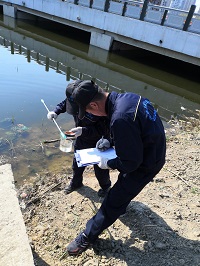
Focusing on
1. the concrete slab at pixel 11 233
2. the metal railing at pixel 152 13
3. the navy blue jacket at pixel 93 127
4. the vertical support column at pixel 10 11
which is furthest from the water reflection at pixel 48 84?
the vertical support column at pixel 10 11

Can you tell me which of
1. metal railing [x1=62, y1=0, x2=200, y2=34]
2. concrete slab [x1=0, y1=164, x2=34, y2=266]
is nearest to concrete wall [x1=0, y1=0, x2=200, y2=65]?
metal railing [x1=62, y1=0, x2=200, y2=34]

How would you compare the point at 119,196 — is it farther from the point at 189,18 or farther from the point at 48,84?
the point at 189,18

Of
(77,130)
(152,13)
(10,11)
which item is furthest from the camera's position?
(10,11)

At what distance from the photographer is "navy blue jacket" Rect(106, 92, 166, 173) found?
197 centimetres

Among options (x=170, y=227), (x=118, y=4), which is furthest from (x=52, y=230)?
(x=118, y=4)

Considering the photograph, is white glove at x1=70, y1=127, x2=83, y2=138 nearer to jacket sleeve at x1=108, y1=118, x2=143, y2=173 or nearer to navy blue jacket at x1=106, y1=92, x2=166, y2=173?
navy blue jacket at x1=106, y1=92, x2=166, y2=173

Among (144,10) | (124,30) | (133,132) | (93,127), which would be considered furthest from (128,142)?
(124,30)

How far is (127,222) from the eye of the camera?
120 inches

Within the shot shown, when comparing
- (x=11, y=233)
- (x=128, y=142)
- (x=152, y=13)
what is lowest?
(x=11, y=233)

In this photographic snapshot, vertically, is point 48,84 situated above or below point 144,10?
below

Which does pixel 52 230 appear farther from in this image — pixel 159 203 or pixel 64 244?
pixel 159 203

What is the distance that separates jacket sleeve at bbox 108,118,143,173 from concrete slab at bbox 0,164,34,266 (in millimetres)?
1072

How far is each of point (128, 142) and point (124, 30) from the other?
12.1m

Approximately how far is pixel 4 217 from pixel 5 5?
69.0 feet
